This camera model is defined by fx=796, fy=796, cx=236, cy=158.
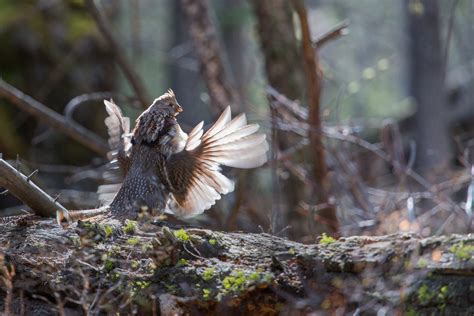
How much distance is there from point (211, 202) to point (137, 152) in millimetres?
642

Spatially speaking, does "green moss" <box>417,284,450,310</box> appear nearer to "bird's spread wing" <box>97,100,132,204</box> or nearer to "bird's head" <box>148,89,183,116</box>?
"bird's head" <box>148,89,183,116</box>

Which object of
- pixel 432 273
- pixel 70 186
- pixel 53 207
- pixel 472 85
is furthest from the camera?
pixel 472 85

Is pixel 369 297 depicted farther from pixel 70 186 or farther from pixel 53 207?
pixel 70 186

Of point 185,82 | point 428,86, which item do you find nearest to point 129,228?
point 428,86

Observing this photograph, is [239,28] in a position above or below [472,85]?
above

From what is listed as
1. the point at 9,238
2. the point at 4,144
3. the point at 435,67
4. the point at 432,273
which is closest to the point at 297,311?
the point at 432,273

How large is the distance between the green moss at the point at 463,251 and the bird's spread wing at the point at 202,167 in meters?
2.34

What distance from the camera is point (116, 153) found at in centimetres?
616

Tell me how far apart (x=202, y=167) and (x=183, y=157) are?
0.15m

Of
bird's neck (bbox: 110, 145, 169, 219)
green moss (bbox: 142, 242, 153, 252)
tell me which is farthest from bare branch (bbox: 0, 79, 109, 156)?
green moss (bbox: 142, 242, 153, 252)

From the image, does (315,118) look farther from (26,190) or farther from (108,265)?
(108,265)

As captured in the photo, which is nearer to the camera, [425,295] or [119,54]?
[425,295]

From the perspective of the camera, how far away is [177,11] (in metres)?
18.7

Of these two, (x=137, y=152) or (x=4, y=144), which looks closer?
(x=137, y=152)
